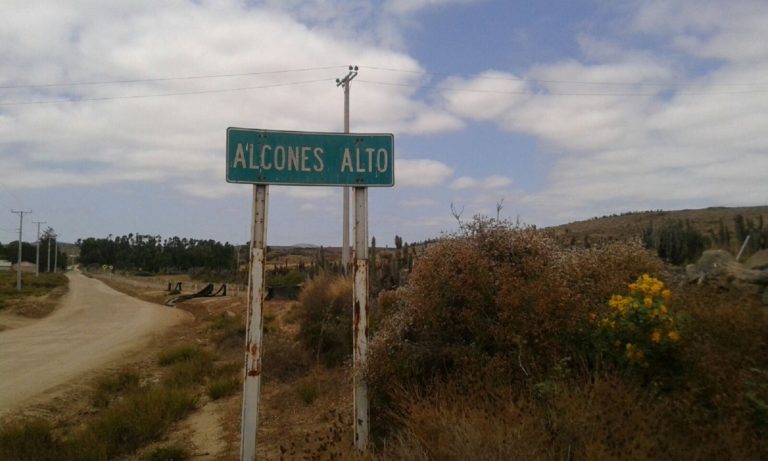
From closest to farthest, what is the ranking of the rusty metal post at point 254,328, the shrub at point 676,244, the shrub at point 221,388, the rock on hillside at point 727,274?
1. the rusty metal post at point 254,328
2. the rock on hillside at point 727,274
3. the shrub at point 221,388
4. the shrub at point 676,244

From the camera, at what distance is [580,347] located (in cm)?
512

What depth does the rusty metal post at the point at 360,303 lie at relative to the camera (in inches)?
200

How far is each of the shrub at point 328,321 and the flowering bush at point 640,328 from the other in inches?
190

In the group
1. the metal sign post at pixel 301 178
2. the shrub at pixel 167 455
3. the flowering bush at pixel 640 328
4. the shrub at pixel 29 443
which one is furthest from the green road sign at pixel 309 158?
the shrub at pixel 29 443

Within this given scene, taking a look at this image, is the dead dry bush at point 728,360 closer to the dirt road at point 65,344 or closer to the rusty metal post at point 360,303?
the rusty metal post at point 360,303

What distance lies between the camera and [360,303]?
5.18 metres

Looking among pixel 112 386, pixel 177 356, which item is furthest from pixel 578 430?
pixel 177 356

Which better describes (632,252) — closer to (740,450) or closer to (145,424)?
(740,450)

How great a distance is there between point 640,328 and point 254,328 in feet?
9.92

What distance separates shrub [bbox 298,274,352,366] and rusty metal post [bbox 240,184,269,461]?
420cm

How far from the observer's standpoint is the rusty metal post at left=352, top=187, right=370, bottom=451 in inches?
200

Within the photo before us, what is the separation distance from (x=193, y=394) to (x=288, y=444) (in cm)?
385

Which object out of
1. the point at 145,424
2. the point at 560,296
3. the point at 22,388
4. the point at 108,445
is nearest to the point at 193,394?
the point at 145,424

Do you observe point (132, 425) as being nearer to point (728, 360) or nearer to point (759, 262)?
point (728, 360)
